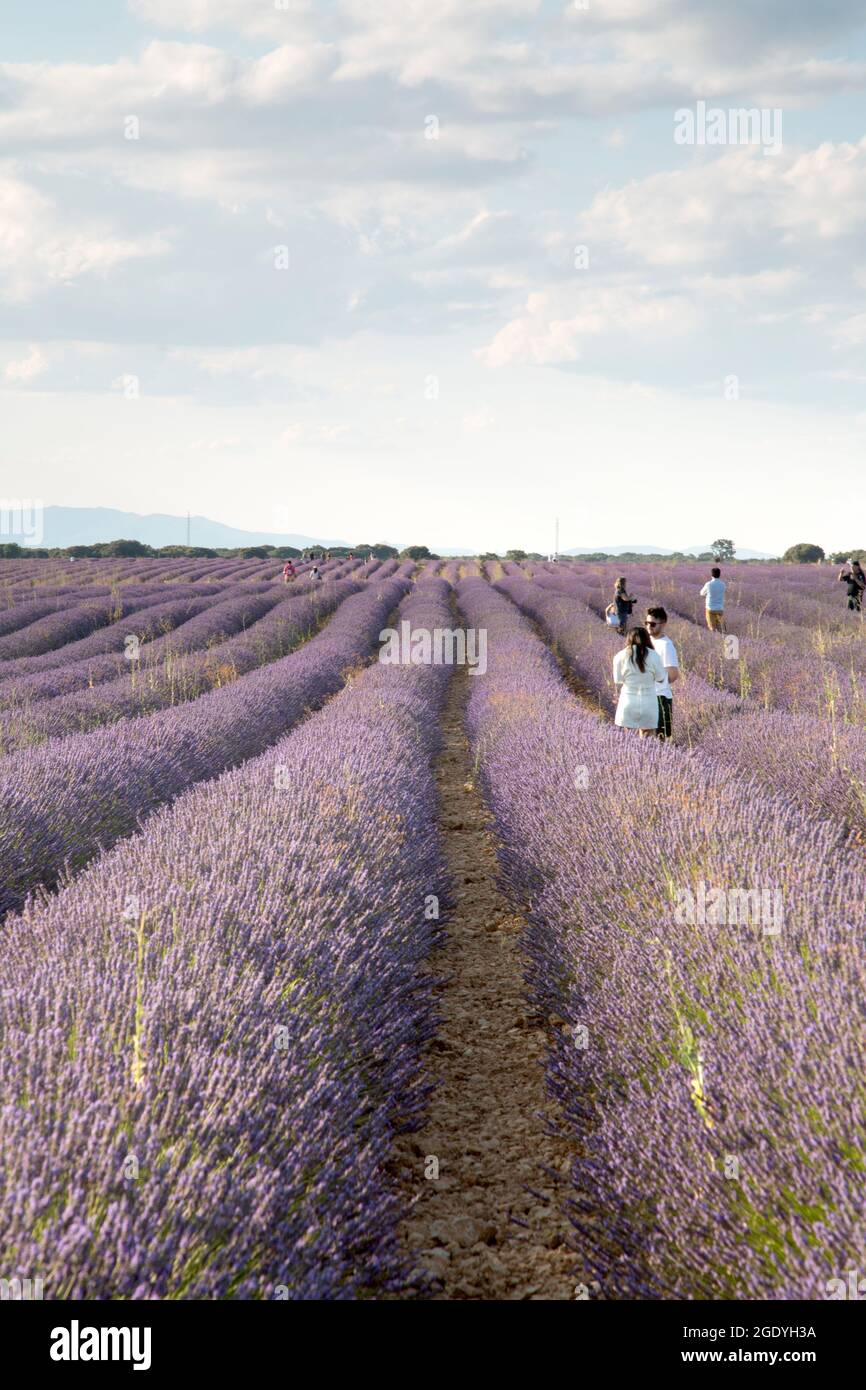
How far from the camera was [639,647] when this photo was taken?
17.2 feet

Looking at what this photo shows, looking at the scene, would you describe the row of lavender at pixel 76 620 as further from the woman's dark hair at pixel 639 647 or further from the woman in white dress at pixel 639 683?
the woman's dark hair at pixel 639 647

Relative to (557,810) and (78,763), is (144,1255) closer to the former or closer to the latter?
A: (557,810)

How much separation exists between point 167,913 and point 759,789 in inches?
102

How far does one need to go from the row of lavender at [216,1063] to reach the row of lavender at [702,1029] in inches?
18.7

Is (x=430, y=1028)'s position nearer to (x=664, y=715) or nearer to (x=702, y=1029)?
(x=702, y=1029)

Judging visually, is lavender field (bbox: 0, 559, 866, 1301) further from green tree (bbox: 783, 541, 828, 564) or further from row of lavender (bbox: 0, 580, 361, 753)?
green tree (bbox: 783, 541, 828, 564)

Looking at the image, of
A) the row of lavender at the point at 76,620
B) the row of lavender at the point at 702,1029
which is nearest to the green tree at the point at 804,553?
the row of lavender at the point at 76,620

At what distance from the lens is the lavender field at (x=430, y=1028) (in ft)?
4.69
